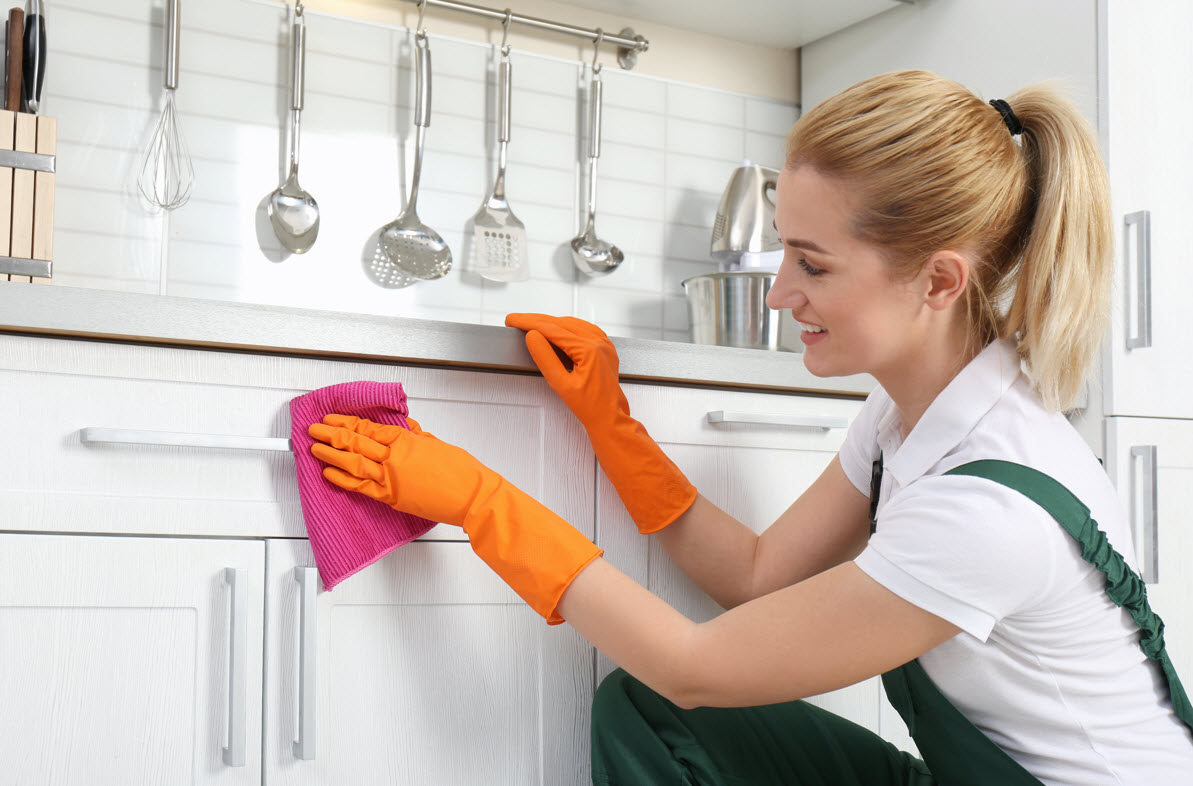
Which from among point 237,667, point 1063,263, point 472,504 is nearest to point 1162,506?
point 1063,263

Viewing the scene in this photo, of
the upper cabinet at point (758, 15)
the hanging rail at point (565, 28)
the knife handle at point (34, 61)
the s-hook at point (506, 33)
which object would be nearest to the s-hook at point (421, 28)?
the hanging rail at point (565, 28)

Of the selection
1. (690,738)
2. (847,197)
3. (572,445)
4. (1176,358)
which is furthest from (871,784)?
(1176,358)

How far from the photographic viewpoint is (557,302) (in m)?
1.85

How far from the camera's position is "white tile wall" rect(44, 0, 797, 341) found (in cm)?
157

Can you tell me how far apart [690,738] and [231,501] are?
20.9 inches

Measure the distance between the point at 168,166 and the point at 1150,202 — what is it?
4.93 ft

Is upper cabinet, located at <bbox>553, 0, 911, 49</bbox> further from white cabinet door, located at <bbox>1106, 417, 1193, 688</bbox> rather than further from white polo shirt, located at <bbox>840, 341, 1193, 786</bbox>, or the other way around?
white polo shirt, located at <bbox>840, 341, 1193, 786</bbox>

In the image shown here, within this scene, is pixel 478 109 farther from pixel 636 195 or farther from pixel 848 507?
pixel 848 507

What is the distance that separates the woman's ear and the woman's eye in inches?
3.9

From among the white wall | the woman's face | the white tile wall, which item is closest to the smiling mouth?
the woman's face

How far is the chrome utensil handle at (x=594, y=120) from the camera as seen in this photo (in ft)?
6.14

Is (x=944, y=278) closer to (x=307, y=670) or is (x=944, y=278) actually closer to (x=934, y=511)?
(x=934, y=511)

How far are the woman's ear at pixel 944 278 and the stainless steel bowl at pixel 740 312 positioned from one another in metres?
0.62

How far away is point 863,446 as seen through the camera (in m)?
1.22
